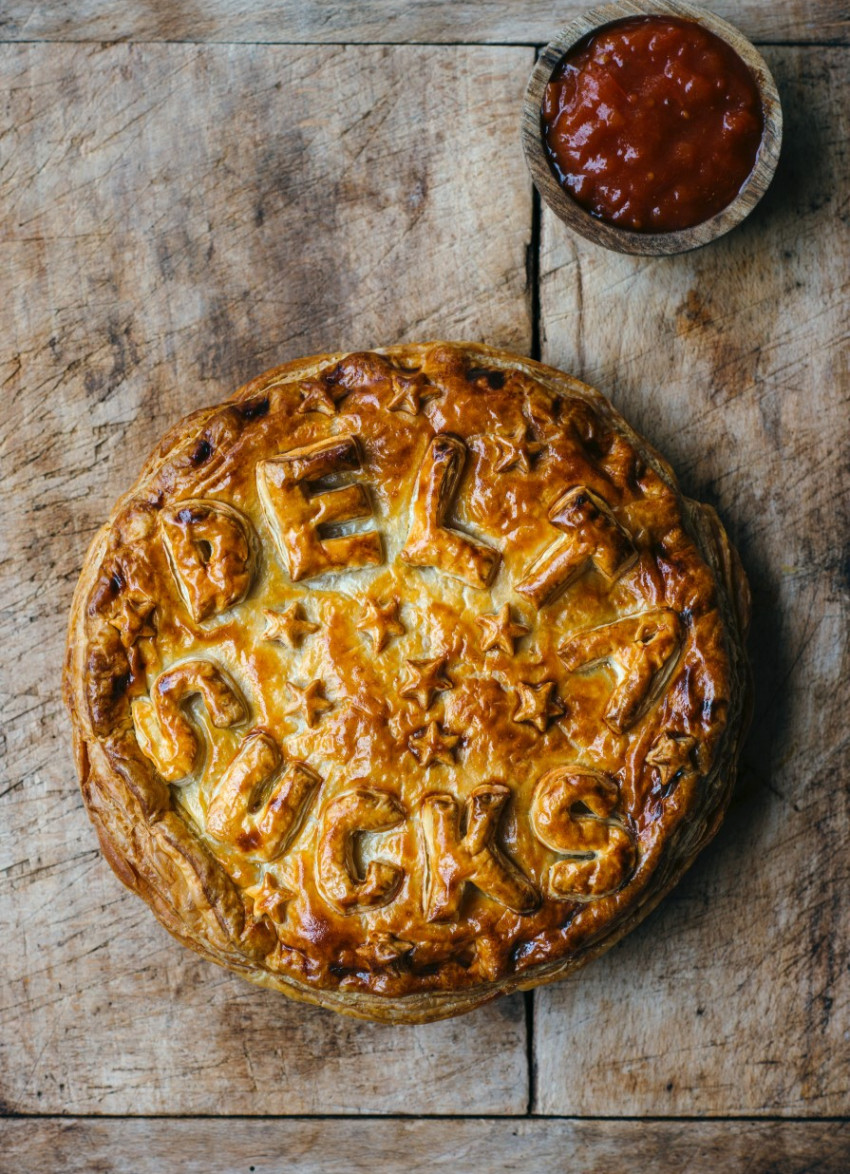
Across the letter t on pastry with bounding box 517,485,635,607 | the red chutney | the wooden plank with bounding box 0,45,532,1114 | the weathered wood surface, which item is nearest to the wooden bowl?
the red chutney

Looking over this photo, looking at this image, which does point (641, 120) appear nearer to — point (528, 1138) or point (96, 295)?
point (96, 295)

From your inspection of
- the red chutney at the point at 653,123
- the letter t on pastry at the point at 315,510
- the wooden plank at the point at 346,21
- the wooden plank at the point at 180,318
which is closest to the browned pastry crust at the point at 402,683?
the letter t on pastry at the point at 315,510

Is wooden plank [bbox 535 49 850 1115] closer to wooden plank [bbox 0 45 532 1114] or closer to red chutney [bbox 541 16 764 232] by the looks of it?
wooden plank [bbox 0 45 532 1114]

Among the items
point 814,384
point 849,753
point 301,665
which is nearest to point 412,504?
point 301,665

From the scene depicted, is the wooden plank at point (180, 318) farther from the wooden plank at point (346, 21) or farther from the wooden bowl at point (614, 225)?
the wooden bowl at point (614, 225)

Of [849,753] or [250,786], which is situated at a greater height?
[250,786]

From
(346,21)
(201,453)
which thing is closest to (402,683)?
(201,453)

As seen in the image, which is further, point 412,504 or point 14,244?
point 14,244
